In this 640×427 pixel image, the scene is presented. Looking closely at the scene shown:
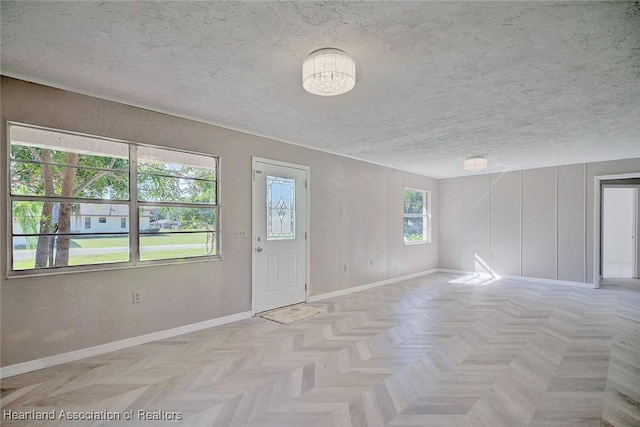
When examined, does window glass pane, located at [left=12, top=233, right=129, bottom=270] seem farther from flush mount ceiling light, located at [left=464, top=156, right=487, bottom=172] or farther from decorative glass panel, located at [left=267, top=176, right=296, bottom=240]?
flush mount ceiling light, located at [left=464, top=156, right=487, bottom=172]

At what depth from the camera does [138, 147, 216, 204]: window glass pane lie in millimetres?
3350

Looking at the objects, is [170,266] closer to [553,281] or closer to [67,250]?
[67,250]

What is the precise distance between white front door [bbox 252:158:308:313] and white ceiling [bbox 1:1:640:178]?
0.81m

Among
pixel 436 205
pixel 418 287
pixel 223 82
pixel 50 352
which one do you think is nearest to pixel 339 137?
pixel 223 82

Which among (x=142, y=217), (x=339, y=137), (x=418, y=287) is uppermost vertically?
(x=339, y=137)

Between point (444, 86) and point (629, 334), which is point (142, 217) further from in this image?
point (629, 334)

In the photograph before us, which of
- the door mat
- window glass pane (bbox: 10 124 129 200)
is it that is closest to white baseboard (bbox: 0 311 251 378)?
the door mat

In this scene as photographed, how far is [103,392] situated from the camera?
7.65 ft

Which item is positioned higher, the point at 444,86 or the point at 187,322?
the point at 444,86

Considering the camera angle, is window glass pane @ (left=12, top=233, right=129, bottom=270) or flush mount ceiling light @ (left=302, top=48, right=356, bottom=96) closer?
flush mount ceiling light @ (left=302, top=48, right=356, bottom=96)

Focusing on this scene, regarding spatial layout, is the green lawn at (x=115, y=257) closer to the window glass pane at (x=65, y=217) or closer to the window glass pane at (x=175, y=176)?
the window glass pane at (x=65, y=217)

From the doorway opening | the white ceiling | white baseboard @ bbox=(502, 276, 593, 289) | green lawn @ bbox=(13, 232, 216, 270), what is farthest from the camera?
the doorway opening

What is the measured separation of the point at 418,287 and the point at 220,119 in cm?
470

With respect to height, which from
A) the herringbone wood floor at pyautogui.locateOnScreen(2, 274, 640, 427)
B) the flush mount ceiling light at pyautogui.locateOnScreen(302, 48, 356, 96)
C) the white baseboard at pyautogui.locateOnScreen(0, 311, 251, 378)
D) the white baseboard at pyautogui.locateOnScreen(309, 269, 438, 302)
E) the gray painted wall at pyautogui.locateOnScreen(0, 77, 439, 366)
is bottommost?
the white baseboard at pyautogui.locateOnScreen(309, 269, 438, 302)
